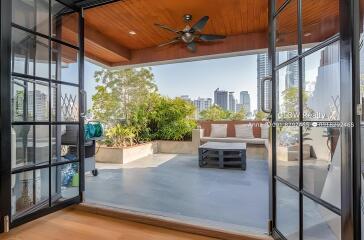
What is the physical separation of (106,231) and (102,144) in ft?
12.1

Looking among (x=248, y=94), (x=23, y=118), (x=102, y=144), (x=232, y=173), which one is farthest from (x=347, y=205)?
(x=248, y=94)

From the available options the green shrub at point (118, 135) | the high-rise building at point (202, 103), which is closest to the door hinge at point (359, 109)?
the green shrub at point (118, 135)

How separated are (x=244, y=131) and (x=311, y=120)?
202 inches

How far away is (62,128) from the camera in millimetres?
2264

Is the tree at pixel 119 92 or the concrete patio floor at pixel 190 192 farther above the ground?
the tree at pixel 119 92

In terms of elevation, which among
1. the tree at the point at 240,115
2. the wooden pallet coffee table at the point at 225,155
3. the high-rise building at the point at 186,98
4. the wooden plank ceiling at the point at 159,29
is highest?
the wooden plank ceiling at the point at 159,29

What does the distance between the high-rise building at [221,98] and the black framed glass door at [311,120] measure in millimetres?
5578

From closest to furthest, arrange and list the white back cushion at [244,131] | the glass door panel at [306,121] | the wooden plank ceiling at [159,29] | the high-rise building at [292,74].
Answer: the glass door panel at [306,121] < the high-rise building at [292,74] < the wooden plank ceiling at [159,29] < the white back cushion at [244,131]

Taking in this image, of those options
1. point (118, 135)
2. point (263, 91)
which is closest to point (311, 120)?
point (263, 91)

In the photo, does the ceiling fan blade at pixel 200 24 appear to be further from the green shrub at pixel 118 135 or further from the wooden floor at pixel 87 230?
the green shrub at pixel 118 135

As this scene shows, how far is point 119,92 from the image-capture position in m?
6.27

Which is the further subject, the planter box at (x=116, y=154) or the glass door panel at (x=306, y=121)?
the planter box at (x=116, y=154)

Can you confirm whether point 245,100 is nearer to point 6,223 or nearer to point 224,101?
point 224,101

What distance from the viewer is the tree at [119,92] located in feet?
19.3
